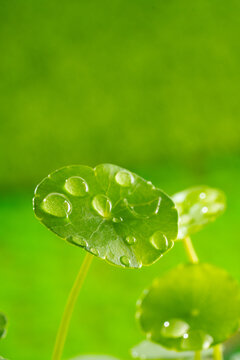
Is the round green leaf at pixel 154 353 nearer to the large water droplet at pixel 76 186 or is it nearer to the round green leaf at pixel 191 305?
the round green leaf at pixel 191 305

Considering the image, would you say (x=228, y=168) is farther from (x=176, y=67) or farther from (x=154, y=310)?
(x=154, y=310)

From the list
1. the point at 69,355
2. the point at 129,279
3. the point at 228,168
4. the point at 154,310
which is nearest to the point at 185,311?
the point at 154,310

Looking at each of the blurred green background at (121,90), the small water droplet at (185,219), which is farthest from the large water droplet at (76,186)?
the blurred green background at (121,90)

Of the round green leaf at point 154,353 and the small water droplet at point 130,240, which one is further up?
the round green leaf at point 154,353

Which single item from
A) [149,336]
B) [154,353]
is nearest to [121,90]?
[154,353]

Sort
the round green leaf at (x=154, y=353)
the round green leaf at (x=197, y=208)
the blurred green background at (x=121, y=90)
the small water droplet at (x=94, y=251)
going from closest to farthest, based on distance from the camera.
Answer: the small water droplet at (x=94, y=251)
the round green leaf at (x=197, y=208)
the round green leaf at (x=154, y=353)
the blurred green background at (x=121, y=90)

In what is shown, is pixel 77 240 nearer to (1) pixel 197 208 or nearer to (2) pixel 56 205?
(2) pixel 56 205

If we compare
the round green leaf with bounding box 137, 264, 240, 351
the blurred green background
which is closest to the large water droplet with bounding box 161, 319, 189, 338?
the round green leaf with bounding box 137, 264, 240, 351
